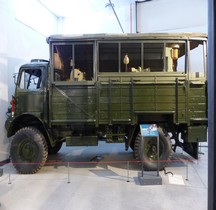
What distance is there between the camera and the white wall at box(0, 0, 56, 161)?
6113 mm

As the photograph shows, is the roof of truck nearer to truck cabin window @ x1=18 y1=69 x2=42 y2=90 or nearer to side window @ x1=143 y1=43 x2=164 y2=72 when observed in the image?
side window @ x1=143 y1=43 x2=164 y2=72

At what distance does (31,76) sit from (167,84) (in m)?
3.05

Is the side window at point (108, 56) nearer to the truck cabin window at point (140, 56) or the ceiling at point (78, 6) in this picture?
the truck cabin window at point (140, 56)

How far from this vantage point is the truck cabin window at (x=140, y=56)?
5.35 metres

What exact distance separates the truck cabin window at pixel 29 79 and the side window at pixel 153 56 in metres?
2.40

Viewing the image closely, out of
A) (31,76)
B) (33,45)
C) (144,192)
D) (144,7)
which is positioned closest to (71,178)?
(144,192)

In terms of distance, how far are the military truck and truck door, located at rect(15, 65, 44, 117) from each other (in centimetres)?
2

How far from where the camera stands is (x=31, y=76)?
5742 millimetres

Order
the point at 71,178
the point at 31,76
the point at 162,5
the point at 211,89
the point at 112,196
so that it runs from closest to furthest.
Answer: the point at 211,89, the point at 112,196, the point at 71,178, the point at 31,76, the point at 162,5

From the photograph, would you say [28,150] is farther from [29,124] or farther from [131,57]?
[131,57]

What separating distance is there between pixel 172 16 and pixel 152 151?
6080 mm

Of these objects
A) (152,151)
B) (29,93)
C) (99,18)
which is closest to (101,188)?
(152,151)

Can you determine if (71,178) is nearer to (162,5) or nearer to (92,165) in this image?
(92,165)

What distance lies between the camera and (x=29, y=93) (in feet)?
18.0
